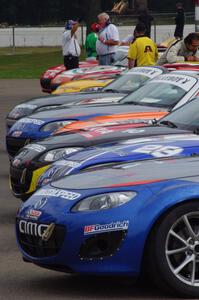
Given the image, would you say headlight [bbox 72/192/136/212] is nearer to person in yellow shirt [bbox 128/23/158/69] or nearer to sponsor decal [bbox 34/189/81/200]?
sponsor decal [bbox 34/189/81/200]

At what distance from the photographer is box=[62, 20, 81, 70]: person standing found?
81.8 ft

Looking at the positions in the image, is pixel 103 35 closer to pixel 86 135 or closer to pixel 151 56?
pixel 151 56

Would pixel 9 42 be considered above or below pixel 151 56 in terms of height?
below

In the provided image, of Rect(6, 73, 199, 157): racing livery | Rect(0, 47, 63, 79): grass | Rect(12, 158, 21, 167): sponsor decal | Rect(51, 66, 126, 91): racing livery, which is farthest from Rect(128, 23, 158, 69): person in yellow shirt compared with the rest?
Rect(0, 47, 63, 79): grass

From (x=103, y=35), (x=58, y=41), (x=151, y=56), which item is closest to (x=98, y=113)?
(x=151, y=56)

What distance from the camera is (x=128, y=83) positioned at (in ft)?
48.0

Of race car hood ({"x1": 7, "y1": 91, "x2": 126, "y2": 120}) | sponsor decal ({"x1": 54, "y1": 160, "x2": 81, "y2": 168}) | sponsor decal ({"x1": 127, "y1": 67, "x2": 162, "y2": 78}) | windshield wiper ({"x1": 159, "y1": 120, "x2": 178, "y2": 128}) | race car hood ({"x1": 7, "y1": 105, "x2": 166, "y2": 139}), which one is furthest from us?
sponsor decal ({"x1": 127, "y1": 67, "x2": 162, "y2": 78})

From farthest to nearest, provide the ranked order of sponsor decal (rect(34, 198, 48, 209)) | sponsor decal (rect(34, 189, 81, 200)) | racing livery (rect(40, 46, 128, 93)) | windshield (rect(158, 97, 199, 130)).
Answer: racing livery (rect(40, 46, 128, 93))
windshield (rect(158, 97, 199, 130))
sponsor decal (rect(34, 198, 48, 209))
sponsor decal (rect(34, 189, 81, 200))

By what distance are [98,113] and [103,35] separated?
40.1ft

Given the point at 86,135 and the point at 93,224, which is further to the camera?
the point at 86,135

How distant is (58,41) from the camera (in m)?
57.5

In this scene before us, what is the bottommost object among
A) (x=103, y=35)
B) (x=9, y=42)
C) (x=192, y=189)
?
(x=9, y=42)

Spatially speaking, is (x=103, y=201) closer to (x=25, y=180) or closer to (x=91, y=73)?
(x=25, y=180)

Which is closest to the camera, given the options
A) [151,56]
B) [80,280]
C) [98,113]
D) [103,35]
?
[80,280]
